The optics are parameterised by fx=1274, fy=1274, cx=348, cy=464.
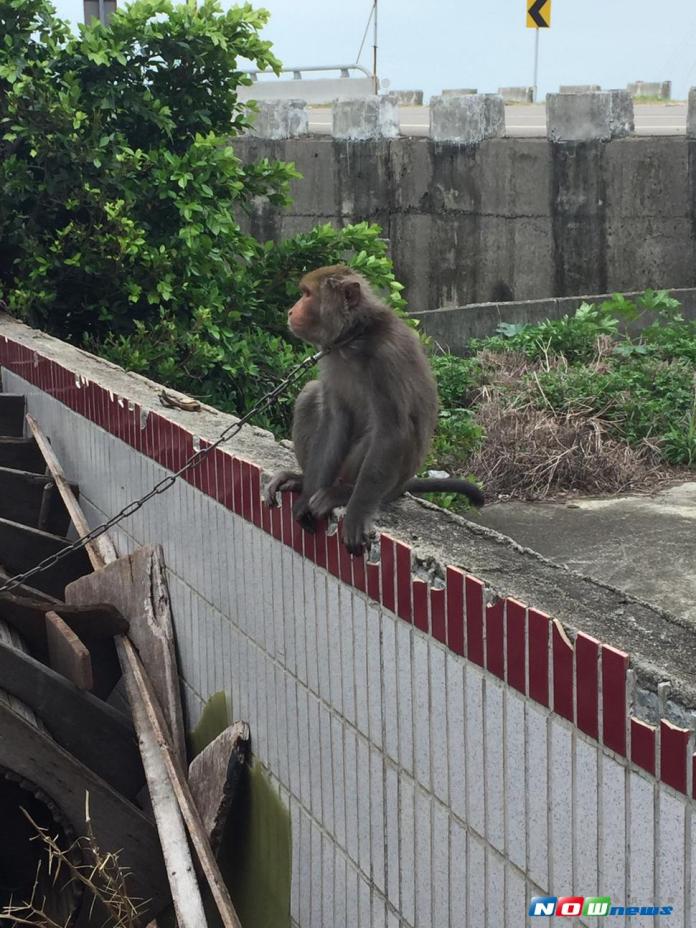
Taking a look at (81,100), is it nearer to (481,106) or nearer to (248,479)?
(248,479)

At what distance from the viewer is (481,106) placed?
14789 millimetres

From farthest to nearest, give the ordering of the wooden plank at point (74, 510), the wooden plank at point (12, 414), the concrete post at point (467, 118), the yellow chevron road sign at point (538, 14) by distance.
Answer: the yellow chevron road sign at point (538, 14) < the concrete post at point (467, 118) < the wooden plank at point (12, 414) < the wooden plank at point (74, 510)

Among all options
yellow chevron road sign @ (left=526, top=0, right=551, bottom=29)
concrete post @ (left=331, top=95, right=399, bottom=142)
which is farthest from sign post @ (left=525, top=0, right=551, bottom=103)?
concrete post @ (left=331, top=95, right=399, bottom=142)

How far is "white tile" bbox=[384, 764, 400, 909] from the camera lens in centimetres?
310

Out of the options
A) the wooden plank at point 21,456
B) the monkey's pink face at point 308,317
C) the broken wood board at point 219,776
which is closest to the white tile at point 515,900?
the broken wood board at point 219,776

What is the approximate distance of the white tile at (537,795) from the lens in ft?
8.07

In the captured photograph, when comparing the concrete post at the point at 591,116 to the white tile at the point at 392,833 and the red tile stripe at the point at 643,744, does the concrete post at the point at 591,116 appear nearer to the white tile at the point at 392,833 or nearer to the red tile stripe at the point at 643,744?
the white tile at the point at 392,833

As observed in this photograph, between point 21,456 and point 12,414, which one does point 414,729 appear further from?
point 12,414

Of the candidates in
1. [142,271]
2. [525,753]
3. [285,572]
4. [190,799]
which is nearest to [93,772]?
[190,799]

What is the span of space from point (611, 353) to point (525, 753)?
8.26m

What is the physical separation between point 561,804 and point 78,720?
242 cm

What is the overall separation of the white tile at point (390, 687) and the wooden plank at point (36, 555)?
2864 mm

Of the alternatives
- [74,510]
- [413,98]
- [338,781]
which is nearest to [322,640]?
[338,781]

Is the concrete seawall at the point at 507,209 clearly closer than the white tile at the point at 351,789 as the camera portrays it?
No
